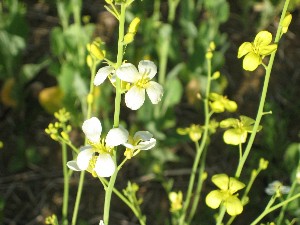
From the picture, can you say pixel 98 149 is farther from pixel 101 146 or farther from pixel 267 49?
pixel 267 49

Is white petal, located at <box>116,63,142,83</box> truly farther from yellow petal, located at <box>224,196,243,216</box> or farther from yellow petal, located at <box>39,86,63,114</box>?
yellow petal, located at <box>39,86,63,114</box>

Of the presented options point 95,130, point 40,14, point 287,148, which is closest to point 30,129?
point 40,14

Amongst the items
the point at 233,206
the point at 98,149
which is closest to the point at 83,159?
the point at 98,149

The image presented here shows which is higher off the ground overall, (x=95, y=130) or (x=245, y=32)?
(x=95, y=130)

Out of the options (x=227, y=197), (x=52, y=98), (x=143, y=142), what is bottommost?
(x=52, y=98)

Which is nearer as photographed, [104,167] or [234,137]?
[104,167]

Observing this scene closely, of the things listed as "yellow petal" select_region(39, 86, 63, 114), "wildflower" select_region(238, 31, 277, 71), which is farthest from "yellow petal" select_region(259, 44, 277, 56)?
"yellow petal" select_region(39, 86, 63, 114)

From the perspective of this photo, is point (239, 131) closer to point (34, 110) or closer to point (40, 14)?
point (34, 110)
